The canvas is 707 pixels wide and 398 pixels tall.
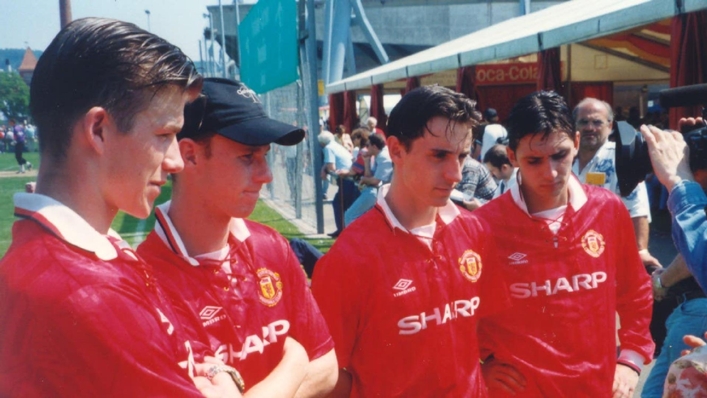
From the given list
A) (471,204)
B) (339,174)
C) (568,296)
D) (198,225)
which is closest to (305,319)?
(198,225)

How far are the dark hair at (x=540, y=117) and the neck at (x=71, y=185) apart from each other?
83.1 inches

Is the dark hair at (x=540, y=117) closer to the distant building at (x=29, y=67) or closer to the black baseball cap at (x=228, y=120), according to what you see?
the black baseball cap at (x=228, y=120)

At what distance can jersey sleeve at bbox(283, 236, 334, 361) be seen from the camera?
207 centimetres

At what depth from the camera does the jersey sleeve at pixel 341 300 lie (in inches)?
92.3

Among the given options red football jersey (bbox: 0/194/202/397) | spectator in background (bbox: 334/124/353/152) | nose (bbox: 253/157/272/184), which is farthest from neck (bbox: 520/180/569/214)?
spectator in background (bbox: 334/124/353/152)

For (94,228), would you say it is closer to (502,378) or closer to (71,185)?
(71,185)

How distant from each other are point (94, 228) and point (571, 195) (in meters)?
2.25

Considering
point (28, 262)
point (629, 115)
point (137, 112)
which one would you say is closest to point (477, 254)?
point (137, 112)

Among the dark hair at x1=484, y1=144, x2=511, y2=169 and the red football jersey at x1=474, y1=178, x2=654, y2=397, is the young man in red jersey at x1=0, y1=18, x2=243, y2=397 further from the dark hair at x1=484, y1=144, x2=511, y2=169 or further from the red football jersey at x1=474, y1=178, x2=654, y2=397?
the dark hair at x1=484, y1=144, x2=511, y2=169

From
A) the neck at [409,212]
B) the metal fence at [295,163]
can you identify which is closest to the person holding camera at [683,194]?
the neck at [409,212]

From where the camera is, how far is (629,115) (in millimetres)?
16109

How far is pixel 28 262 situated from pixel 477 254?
181 cm

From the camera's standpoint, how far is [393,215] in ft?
8.45

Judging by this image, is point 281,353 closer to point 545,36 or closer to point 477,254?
point 477,254
